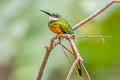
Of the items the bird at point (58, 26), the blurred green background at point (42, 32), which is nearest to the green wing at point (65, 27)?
the bird at point (58, 26)

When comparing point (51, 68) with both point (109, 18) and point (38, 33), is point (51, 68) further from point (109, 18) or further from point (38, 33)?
point (109, 18)

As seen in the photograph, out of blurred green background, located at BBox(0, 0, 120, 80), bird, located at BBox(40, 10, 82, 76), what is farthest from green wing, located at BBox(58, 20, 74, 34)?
blurred green background, located at BBox(0, 0, 120, 80)

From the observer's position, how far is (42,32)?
2963 millimetres

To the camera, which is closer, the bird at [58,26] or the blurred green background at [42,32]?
the bird at [58,26]

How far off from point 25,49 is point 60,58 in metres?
0.24

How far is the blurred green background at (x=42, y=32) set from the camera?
2891 millimetres

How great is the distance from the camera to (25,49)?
2861 mm

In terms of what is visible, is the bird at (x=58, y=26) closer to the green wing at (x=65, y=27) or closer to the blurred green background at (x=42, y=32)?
the green wing at (x=65, y=27)

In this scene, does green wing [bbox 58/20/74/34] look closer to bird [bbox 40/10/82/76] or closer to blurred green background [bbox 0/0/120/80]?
bird [bbox 40/10/82/76]

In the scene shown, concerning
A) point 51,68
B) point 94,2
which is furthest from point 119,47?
point 51,68

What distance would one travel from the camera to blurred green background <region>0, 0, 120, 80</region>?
289cm

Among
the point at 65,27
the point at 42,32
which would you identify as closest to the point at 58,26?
the point at 65,27

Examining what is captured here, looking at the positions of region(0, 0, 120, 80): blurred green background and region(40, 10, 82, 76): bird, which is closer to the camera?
region(40, 10, 82, 76): bird

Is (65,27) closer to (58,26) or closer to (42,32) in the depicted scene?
(58,26)
